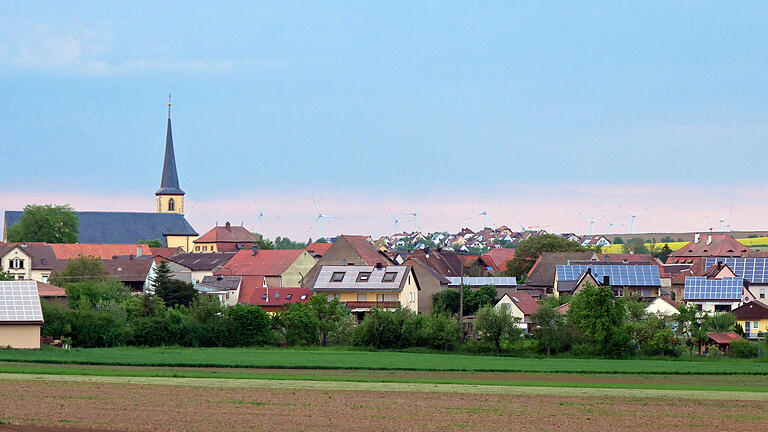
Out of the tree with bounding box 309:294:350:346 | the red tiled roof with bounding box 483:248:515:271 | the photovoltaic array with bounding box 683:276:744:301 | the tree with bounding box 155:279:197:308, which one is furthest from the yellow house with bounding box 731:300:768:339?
the red tiled roof with bounding box 483:248:515:271

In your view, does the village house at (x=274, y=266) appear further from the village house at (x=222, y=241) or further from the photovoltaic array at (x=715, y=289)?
the village house at (x=222, y=241)

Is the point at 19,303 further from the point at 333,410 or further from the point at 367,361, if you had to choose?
the point at 333,410

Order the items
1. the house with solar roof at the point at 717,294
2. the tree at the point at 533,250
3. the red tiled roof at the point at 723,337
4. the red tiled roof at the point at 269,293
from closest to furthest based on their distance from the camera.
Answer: the red tiled roof at the point at 723,337
the red tiled roof at the point at 269,293
the house with solar roof at the point at 717,294
the tree at the point at 533,250

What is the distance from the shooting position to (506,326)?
213ft

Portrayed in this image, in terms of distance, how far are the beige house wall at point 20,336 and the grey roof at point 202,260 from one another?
240 feet

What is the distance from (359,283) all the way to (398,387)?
50.0 meters

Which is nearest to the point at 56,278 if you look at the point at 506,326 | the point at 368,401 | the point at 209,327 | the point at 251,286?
the point at 251,286

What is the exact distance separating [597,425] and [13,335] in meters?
39.0

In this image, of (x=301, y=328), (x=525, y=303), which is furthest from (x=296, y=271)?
(x=301, y=328)

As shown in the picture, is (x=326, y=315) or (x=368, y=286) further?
(x=368, y=286)

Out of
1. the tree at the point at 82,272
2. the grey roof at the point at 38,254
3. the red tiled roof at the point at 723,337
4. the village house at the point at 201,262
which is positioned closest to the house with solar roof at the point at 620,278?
the red tiled roof at the point at 723,337

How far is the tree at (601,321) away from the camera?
62906mm

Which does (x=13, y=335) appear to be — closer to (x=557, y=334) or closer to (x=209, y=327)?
(x=209, y=327)

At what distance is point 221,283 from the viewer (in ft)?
358
